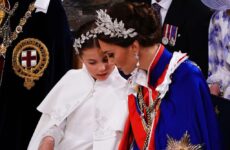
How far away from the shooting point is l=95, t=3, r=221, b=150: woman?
2246 millimetres

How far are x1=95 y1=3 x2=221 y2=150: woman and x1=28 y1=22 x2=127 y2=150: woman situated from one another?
255 millimetres

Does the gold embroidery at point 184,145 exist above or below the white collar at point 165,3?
below

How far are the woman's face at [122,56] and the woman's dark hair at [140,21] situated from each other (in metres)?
0.04

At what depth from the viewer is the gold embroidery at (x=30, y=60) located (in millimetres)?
3520

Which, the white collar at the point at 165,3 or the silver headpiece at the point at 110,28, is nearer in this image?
the silver headpiece at the point at 110,28

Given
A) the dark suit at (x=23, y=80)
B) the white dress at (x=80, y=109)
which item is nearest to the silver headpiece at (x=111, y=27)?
the white dress at (x=80, y=109)

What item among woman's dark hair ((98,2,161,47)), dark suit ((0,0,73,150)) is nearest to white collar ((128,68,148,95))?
woman's dark hair ((98,2,161,47))

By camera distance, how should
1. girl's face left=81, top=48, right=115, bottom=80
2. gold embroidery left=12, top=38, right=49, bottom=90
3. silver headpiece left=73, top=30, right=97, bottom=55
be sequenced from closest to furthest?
silver headpiece left=73, top=30, right=97, bottom=55, girl's face left=81, top=48, right=115, bottom=80, gold embroidery left=12, top=38, right=49, bottom=90

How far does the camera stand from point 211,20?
11.0 feet

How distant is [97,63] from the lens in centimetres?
283

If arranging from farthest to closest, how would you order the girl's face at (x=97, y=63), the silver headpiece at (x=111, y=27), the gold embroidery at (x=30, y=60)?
the gold embroidery at (x=30, y=60) → the girl's face at (x=97, y=63) → the silver headpiece at (x=111, y=27)

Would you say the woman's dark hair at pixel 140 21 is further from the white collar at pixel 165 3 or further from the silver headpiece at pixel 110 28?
the white collar at pixel 165 3

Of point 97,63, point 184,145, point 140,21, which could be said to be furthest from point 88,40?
point 184,145

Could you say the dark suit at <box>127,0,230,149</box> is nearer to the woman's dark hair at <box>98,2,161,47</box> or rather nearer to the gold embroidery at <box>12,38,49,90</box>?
the gold embroidery at <box>12,38,49,90</box>
